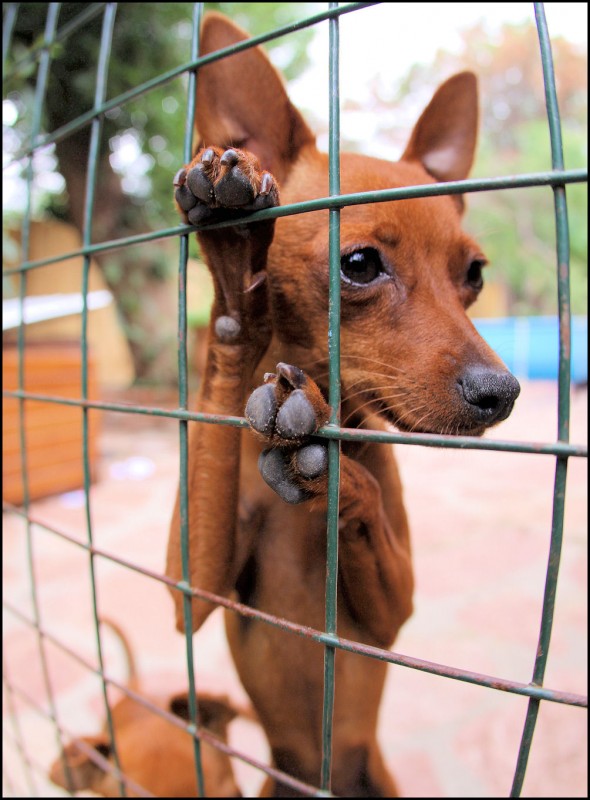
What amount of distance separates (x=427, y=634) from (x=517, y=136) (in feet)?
29.7

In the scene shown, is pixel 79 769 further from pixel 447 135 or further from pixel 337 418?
pixel 447 135

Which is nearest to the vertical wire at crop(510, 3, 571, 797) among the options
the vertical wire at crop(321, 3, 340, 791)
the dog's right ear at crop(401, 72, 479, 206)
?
the vertical wire at crop(321, 3, 340, 791)

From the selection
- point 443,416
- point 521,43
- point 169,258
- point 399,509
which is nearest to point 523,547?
point 399,509

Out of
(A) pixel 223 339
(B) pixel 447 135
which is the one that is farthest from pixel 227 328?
(B) pixel 447 135

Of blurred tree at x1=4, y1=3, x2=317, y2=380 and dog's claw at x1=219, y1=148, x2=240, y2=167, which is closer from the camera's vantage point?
dog's claw at x1=219, y1=148, x2=240, y2=167

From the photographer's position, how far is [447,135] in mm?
1570

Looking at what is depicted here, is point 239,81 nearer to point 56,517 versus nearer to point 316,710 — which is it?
point 316,710

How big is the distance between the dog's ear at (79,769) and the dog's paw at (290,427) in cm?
125

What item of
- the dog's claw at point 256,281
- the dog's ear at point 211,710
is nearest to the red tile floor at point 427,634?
the dog's ear at point 211,710

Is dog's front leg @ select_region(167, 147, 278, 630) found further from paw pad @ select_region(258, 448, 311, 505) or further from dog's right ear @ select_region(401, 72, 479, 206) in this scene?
dog's right ear @ select_region(401, 72, 479, 206)

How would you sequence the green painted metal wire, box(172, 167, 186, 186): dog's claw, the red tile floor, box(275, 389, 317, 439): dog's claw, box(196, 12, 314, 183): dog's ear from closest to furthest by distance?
the green painted metal wire, box(275, 389, 317, 439): dog's claw, box(172, 167, 186, 186): dog's claw, box(196, 12, 314, 183): dog's ear, the red tile floor

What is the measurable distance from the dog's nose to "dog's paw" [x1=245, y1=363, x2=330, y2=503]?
0.29 meters

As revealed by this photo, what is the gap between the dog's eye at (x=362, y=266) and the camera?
115 cm

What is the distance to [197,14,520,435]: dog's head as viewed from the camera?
1.01 metres
